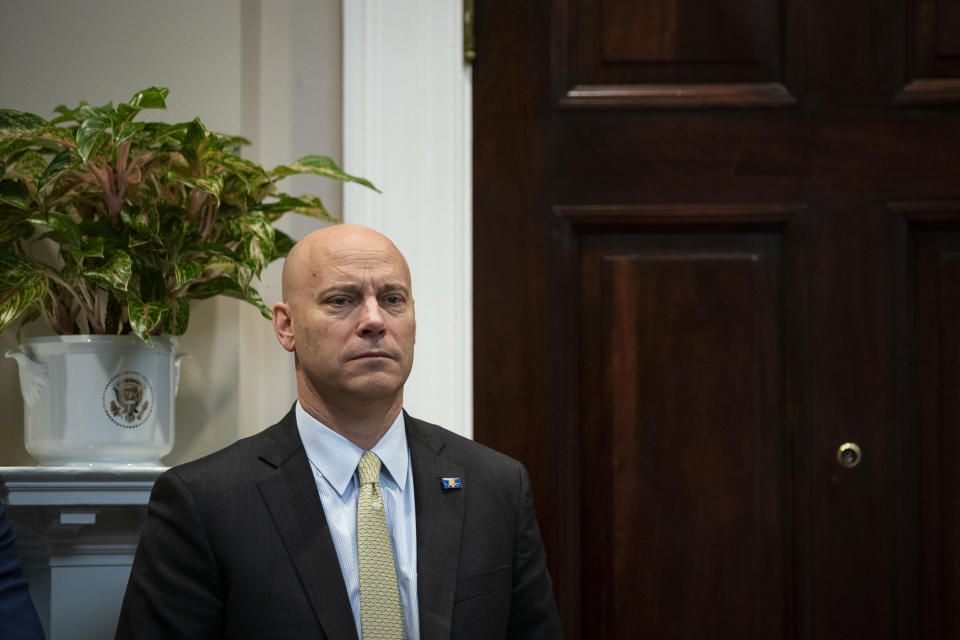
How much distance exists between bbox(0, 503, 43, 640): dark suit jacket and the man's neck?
546 millimetres

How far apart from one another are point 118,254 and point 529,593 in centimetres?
92

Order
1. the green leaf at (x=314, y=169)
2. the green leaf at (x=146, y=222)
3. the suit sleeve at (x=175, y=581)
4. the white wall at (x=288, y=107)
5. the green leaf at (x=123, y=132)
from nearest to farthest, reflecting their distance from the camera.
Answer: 1. the suit sleeve at (x=175, y=581)
2. the green leaf at (x=123, y=132)
3. the green leaf at (x=146, y=222)
4. the green leaf at (x=314, y=169)
5. the white wall at (x=288, y=107)

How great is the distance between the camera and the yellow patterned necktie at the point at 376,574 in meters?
1.78

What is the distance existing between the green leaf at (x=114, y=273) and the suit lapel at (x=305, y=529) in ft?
1.25

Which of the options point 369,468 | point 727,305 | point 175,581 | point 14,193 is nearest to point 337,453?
point 369,468

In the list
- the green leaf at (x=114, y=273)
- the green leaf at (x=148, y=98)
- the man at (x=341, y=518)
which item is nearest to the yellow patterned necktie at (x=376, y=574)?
the man at (x=341, y=518)

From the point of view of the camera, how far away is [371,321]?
1.83m

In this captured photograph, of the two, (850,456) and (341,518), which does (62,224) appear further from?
(850,456)

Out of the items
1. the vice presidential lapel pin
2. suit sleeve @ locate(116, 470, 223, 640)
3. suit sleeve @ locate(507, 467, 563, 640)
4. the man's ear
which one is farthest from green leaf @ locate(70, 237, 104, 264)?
suit sleeve @ locate(507, 467, 563, 640)

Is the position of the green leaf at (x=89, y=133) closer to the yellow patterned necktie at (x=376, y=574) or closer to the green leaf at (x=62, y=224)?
the green leaf at (x=62, y=224)

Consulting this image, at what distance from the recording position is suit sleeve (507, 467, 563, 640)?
1.95m

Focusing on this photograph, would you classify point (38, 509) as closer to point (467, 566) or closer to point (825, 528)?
point (467, 566)

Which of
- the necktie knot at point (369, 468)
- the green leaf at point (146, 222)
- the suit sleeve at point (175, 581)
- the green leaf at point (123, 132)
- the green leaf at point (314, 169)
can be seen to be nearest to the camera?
the suit sleeve at point (175, 581)

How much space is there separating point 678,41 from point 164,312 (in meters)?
1.27
